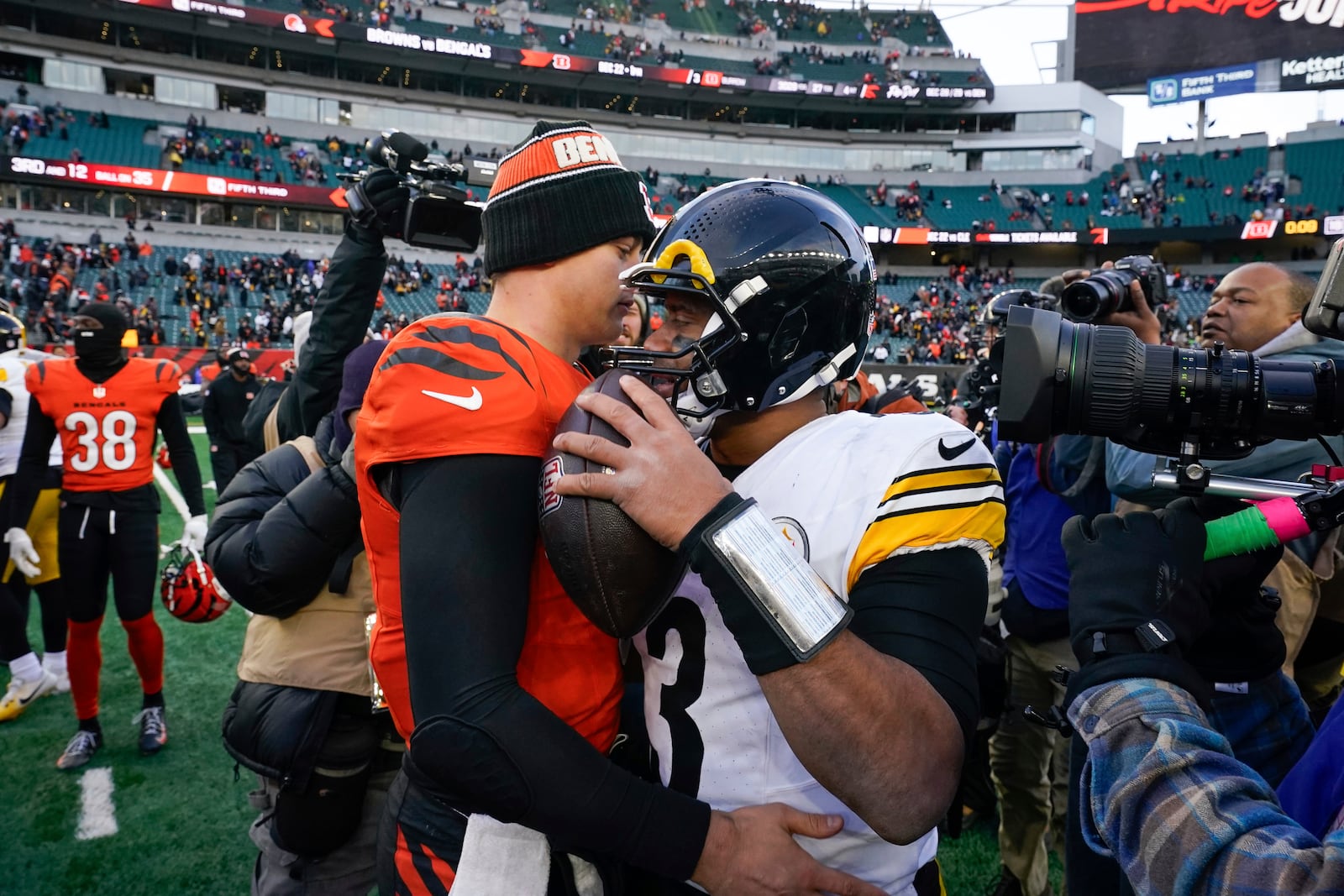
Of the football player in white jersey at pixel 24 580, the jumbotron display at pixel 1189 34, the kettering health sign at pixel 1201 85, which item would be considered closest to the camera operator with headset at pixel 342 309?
the football player in white jersey at pixel 24 580

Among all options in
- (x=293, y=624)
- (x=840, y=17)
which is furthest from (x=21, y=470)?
(x=840, y=17)

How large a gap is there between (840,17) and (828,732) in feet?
169

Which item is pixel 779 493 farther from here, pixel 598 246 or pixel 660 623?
pixel 598 246

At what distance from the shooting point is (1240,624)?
1.75 m

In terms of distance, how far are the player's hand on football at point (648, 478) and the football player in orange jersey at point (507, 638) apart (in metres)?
0.15

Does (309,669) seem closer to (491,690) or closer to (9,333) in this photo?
(491,690)

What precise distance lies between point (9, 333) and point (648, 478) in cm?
A: 506

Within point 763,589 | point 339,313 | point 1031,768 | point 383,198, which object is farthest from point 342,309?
point 1031,768

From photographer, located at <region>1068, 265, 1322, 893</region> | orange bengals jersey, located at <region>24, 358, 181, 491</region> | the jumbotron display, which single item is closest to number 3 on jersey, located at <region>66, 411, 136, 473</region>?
orange bengals jersey, located at <region>24, 358, 181, 491</region>

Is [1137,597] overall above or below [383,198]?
below

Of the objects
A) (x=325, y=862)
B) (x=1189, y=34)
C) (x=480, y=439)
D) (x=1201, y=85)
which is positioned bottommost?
(x=325, y=862)

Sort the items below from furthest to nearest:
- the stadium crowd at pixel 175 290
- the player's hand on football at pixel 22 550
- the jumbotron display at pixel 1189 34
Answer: the jumbotron display at pixel 1189 34, the stadium crowd at pixel 175 290, the player's hand on football at pixel 22 550

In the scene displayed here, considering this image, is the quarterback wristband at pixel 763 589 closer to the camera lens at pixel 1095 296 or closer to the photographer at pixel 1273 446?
the photographer at pixel 1273 446

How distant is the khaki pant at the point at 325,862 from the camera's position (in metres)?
2.27
